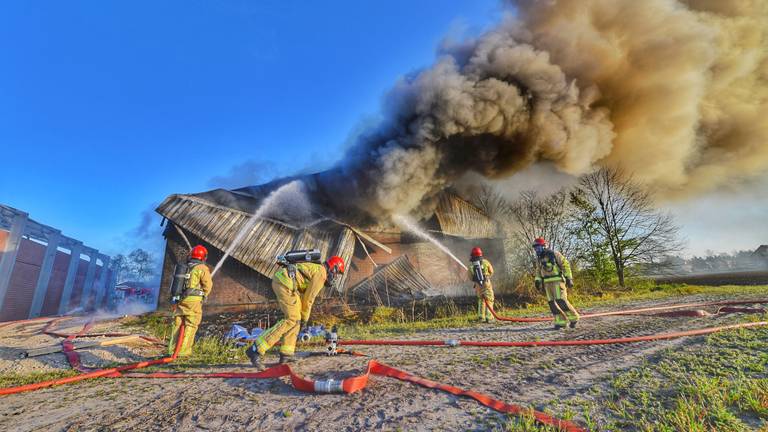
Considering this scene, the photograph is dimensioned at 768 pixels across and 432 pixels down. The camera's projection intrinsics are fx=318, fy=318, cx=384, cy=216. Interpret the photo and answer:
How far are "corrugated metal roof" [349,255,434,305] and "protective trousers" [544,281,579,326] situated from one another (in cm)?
577

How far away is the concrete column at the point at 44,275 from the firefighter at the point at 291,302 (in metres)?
24.2

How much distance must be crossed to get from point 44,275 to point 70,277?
3711mm

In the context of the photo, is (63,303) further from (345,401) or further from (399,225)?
(345,401)

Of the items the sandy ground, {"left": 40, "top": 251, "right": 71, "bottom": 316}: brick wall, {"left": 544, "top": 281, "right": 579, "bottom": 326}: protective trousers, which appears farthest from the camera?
{"left": 40, "top": 251, "right": 71, "bottom": 316}: brick wall

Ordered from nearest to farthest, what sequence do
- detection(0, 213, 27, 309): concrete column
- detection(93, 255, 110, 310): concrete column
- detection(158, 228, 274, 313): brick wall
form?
1. detection(158, 228, 274, 313): brick wall
2. detection(0, 213, 27, 309): concrete column
3. detection(93, 255, 110, 310): concrete column

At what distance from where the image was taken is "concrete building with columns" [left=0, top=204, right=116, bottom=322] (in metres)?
17.1

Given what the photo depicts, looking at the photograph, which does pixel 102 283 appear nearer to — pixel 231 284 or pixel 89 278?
pixel 89 278

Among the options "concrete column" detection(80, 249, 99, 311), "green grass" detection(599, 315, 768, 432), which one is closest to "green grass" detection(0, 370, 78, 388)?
"green grass" detection(599, 315, 768, 432)

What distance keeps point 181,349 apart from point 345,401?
386 cm

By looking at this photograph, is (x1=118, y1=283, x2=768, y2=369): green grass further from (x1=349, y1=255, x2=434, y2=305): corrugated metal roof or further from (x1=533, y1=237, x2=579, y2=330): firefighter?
(x1=349, y1=255, x2=434, y2=305): corrugated metal roof

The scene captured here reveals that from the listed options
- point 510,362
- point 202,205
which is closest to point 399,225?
point 202,205

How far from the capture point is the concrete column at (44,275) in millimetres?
19109

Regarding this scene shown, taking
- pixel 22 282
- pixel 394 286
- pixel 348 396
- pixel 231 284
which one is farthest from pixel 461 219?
pixel 22 282

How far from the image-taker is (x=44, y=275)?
19.9m
